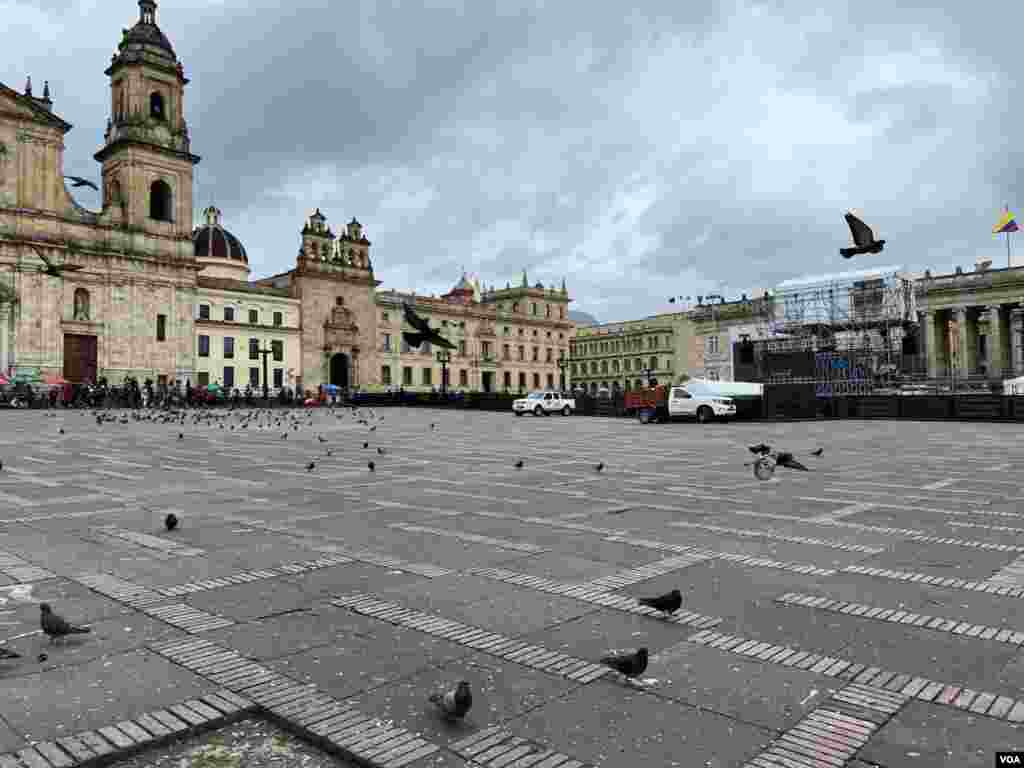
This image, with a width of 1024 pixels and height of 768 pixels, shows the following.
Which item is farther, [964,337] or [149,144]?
[964,337]

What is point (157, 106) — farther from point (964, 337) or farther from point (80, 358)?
point (964, 337)

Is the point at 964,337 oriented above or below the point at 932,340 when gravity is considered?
above

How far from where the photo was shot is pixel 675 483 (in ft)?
34.0

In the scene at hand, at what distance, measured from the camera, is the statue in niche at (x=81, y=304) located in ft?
166

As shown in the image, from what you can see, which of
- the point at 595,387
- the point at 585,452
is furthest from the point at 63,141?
the point at 595,387

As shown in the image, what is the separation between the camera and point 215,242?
7362 cm

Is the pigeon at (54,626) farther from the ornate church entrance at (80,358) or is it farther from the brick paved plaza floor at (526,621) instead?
the ornate church entrance at (80,358)

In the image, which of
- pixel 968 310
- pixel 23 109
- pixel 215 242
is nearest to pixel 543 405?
pixel 23 109

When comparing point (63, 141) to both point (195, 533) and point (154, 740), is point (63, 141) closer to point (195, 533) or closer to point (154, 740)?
point (195, 533)

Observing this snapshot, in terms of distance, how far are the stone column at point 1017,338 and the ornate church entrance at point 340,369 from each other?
192ft

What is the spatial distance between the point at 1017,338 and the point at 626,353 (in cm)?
4458

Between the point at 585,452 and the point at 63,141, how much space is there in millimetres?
50133

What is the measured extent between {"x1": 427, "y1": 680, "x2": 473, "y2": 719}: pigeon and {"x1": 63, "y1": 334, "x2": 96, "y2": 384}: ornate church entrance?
180 feet

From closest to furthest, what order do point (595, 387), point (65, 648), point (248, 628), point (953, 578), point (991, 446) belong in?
point (65, 648) < point (248, 628) < point (953, 578) < point (991, 446) < point (595, 387)
